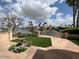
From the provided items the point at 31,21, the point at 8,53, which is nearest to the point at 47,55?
the point at 8,53

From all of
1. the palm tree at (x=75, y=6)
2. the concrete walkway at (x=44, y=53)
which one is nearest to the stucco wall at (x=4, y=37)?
the concrete walkway at (x=44, y=53)

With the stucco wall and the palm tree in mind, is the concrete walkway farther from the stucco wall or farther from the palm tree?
the palm tree

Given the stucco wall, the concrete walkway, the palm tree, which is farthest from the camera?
the palm tree

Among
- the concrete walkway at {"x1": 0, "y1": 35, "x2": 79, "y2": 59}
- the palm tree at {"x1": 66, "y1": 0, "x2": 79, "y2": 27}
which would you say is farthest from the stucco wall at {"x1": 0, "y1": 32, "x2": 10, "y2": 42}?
the palm tree at {"x1": 66, "y1": 0, "x2": 79, "y2": 27}

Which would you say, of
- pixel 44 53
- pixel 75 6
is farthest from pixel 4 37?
pixel 75 6

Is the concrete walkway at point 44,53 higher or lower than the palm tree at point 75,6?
lower

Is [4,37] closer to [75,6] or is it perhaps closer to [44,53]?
[44,53]

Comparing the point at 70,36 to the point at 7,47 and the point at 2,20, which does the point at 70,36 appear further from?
the point at 2,20

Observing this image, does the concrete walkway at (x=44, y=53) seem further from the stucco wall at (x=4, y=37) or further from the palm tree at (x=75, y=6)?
the palm tree at (x=75, y=6)

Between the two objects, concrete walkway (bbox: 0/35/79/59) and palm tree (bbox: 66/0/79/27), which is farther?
palm tree (bbox: 66/0/79/27)

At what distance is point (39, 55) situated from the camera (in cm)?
1213

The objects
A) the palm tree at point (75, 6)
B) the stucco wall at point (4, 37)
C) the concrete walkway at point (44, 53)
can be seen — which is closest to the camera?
the concrete walkway at point (44, 53)

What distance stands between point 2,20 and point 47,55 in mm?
30023

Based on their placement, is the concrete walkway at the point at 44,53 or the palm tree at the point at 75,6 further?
the palm tree at the point at 75,6
